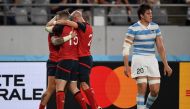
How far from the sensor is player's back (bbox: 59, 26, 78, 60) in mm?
12547

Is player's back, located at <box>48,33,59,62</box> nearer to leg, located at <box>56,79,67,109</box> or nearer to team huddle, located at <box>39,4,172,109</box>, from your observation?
team huddle, located at <box>39,4,172,109</box>

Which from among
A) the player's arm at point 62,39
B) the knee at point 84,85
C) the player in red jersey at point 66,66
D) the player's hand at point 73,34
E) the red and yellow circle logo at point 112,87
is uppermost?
the player's hand at point 73,34

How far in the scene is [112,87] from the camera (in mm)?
14195

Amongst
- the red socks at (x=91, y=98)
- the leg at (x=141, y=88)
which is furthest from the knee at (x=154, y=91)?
the red socks at (x=91, y=98)

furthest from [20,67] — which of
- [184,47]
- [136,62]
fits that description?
[184,47]

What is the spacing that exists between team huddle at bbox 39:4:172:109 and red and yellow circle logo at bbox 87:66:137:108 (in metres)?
0.98

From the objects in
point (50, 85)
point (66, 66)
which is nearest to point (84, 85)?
point (50, 85)

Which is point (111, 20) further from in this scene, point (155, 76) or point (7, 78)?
point (155, 76)

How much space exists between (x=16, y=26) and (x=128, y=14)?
2.82 m

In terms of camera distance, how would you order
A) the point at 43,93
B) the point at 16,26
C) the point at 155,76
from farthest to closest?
the point at 16,26 → the point at 43,93 → the point at 155,76

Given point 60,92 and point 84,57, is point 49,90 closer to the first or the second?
point 60,92

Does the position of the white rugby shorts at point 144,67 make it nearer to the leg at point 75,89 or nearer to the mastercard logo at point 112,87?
the leg at point 75,89

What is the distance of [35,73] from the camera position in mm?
14117

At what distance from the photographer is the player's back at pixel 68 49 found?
41.2ft
